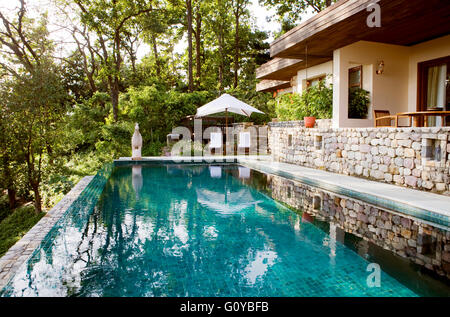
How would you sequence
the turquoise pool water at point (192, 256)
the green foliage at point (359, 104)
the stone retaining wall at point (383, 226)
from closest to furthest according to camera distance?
the turquoise pool water at point (192, 256), the stone retaining wall at point (383, 226), the green foliage at point (359, 104)

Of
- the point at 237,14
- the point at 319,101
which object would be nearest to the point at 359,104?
the point at 319,101

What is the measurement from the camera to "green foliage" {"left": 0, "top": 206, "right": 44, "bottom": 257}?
755 centimetres

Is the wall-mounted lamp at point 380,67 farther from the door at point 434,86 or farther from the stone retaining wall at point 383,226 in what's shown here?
the stone retaining wall at point 383,226

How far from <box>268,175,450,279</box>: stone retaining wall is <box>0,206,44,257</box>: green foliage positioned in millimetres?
6271

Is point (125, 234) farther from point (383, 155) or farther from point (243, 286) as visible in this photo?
point (383, 155)

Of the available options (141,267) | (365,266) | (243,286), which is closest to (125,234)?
(141,267)

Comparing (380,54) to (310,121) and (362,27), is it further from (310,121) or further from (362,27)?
(310,121)

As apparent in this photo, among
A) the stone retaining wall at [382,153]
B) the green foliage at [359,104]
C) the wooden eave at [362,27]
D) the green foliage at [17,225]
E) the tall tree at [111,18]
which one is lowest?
the green foliage at [17,225]

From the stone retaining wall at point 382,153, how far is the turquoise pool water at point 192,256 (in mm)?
2680

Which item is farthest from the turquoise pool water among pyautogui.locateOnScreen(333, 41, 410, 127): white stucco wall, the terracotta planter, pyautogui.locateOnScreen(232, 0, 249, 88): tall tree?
pyautogui.locateOnScreen(232, 0, 249, 88): tall tree

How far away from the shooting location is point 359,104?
1009 centimetres

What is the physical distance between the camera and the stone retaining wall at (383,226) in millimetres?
3455

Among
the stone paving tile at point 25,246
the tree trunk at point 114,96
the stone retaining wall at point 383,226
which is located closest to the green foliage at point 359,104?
the stone retaining wall at point 383,226

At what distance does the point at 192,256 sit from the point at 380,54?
9.36 m
